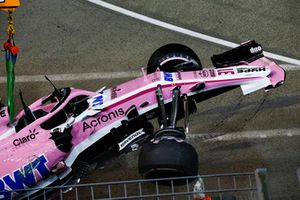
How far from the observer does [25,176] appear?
603 centimetres

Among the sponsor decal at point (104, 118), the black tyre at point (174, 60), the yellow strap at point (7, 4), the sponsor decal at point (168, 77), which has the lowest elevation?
the sponsor decal at point (104, 118)

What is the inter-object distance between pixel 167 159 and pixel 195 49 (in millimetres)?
3424

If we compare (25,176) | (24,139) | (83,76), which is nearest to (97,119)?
(24,139)

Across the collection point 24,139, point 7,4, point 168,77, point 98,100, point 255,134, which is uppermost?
point 7,4

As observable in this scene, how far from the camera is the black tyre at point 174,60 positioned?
6.52 meters

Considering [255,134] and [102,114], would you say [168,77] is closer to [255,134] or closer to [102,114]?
[102,114]

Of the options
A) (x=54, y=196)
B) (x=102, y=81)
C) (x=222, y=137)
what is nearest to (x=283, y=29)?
(x=222, y=137)

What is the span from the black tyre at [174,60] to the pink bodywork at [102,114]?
255 millimetres

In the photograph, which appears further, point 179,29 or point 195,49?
point 179,29

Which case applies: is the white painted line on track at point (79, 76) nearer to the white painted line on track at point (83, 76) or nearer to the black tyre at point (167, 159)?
the white painted line on track at point (83, 76)

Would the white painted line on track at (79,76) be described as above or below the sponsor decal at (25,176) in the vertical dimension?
above

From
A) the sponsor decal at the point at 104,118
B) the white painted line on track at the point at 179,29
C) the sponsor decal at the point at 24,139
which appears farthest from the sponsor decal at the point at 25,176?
the white painted line on track at the point at 179,29

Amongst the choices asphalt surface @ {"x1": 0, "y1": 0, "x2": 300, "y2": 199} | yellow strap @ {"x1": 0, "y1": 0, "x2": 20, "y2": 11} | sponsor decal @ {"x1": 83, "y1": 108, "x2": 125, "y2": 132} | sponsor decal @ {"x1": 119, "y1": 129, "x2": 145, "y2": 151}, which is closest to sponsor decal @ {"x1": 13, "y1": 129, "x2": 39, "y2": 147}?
sponsor decal @ {"x1": 83, "y1": 108, "x2": 125, "y2": 132}

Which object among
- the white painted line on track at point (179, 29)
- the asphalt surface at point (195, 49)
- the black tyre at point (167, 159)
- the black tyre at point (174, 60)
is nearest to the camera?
the black tyre at point (167, 159)
